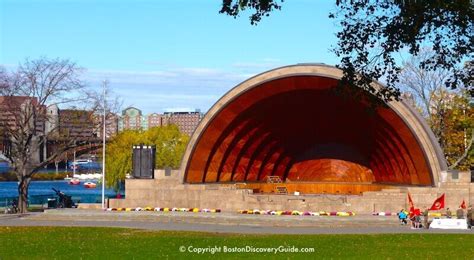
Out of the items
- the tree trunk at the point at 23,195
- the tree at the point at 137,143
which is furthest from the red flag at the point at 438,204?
the tree at the point at 137,143

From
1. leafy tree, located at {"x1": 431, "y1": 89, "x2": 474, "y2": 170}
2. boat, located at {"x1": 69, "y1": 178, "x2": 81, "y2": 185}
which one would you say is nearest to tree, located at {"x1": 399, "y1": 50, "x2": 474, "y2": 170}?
leafy tree, located at {"x1": 431, "y1": 89, "x2": 474, "y2": 170}

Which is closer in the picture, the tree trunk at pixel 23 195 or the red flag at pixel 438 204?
the red flag at pixel 438 204

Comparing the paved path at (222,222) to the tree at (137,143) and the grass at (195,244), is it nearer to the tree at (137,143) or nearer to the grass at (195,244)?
the grass at (195,244)

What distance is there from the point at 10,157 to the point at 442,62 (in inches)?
1297

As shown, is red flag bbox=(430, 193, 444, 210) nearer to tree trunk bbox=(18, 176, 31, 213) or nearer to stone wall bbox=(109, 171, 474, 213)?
stone wall bbox=(109, 171, 474, 213)

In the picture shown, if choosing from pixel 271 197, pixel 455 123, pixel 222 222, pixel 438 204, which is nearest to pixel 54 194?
pixel 455 123

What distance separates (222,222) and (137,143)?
140 ft

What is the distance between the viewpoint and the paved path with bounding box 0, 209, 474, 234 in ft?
108

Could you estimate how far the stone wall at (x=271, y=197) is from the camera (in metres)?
42.8

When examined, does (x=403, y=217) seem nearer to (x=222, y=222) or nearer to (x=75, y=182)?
(x=222, y=222)

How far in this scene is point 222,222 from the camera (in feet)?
121

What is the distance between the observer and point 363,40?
19750 millimetres

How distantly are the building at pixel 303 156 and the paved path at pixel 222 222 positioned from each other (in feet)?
21.4

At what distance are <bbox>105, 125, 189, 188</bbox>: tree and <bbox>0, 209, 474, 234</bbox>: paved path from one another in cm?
3086
